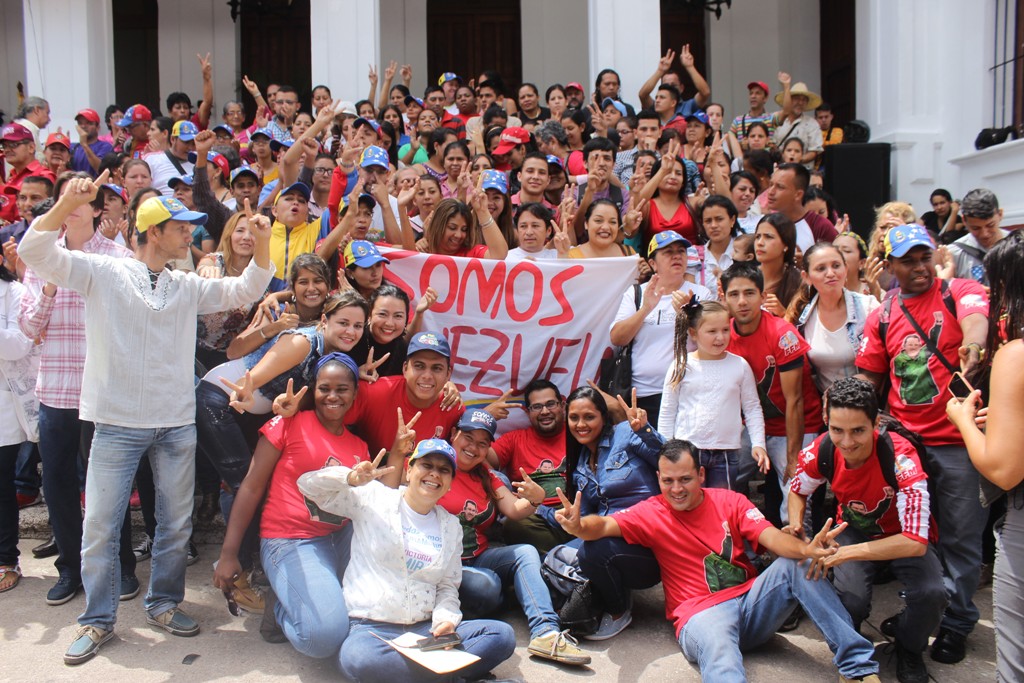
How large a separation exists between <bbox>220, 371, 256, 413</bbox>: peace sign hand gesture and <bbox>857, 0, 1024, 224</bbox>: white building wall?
26.8 ft

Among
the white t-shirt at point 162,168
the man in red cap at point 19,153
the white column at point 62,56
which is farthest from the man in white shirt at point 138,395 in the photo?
the white column at point 62,56

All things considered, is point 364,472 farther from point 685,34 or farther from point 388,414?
point 685,34

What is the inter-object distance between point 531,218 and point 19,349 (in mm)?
3162

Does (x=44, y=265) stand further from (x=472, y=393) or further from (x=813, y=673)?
(x=813, y=673)

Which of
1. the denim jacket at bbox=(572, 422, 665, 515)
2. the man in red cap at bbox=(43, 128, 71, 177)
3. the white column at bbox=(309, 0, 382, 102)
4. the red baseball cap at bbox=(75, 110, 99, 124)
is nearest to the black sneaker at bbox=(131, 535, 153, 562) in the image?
the denim jacket at bbox=(572, 422, 665, 515)

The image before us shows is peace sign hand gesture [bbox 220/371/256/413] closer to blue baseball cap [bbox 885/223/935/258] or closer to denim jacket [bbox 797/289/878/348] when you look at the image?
denim jacket [bbox 797/289/878/348]

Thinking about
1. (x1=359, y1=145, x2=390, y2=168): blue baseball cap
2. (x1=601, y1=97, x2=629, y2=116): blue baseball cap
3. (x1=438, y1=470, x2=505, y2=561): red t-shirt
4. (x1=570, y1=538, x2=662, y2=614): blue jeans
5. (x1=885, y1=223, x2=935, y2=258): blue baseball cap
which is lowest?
(x1=570, y1=538, x2=662, y2=614): blue jeans

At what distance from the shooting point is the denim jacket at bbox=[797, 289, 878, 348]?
513 cm

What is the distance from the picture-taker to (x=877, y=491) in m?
4.25

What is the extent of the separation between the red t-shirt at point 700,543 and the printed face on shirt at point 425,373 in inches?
47.4

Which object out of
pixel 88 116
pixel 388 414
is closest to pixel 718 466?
pixel 388 414

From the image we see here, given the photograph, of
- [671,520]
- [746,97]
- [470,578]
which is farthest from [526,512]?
[746,97]

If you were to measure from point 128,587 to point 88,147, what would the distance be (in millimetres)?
6520

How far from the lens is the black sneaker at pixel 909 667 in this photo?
4.17 metres
